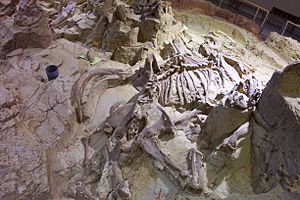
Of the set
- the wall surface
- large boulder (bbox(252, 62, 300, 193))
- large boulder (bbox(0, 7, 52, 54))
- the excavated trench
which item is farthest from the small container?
the wall surface

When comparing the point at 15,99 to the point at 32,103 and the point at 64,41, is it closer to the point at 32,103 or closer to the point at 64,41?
the point at 32,103

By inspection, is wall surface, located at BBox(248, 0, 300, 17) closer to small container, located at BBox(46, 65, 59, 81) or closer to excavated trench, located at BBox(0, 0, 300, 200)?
excavated trench, located at BBox(0, 0, 300, 200)

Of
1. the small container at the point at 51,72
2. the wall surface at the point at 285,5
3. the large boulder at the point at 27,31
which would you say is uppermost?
the wall surface at the point at 285,5

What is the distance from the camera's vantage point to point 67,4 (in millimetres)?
8055

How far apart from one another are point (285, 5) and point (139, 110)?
5.60 meters

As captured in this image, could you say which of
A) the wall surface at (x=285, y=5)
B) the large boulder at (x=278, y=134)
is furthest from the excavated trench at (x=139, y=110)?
the wall surface at (x=285, y=5)

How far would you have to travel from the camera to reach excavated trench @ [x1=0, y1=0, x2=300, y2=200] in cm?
361

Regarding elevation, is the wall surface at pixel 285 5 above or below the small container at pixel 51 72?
above

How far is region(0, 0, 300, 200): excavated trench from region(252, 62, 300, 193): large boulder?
0.01 meters

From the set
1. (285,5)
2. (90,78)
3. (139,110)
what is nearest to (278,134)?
(139,110)

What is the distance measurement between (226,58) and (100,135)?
2995 mm

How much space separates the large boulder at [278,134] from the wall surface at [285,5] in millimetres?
5064

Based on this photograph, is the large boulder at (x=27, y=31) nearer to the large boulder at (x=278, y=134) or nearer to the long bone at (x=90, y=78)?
the long bone at (x=90, y=78)

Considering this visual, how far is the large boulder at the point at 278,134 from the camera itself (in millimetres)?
3316
